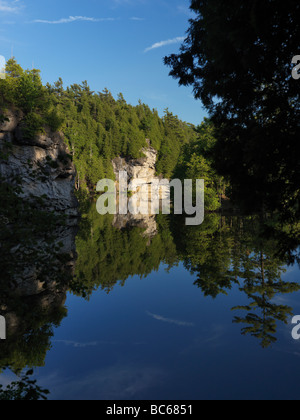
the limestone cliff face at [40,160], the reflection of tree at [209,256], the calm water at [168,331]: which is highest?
the limestone cliff face at [40,160]

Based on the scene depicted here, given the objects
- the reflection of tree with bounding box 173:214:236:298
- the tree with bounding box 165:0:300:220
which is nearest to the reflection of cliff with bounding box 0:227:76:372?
the tree with bounding box 165:0:300:220

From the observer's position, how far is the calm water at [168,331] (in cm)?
670

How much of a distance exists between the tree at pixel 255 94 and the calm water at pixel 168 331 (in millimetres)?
1227

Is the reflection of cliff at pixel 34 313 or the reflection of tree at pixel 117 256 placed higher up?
the reflection of tree at pixel 117 256

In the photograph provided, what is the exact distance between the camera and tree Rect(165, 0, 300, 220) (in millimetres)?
5371

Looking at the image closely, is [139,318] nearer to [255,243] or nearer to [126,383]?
[126,383]

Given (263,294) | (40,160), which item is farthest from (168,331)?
(40,160)

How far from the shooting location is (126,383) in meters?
6.94

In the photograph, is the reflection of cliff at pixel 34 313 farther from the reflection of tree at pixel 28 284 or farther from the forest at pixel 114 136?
the forest at pixel 114 136

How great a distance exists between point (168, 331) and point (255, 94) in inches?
287

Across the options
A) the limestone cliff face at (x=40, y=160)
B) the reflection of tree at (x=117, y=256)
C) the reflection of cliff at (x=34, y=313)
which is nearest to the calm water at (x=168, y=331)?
the reflection of cliff at (x=34, y=313)

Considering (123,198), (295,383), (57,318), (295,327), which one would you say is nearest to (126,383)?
(295,383)

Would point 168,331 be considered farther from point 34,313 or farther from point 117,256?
point 117,256
